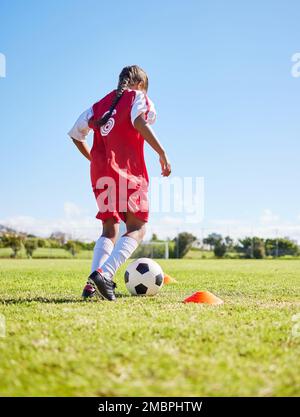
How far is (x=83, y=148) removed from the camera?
18.4ft

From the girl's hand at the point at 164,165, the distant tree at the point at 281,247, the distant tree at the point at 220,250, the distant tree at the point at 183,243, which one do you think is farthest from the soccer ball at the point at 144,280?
the distant tree at the point at 281,247

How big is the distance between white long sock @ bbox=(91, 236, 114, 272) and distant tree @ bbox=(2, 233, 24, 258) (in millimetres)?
32740

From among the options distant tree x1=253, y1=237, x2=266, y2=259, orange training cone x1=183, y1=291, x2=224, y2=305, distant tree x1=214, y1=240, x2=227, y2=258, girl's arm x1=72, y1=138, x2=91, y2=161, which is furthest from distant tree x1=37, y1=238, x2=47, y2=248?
orange training cone x1=183, y1=291, x2=224, y2=305

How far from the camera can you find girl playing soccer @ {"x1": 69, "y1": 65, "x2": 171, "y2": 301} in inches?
187

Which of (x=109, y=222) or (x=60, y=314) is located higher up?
(x=109, y=222)

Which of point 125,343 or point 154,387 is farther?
point 125,343

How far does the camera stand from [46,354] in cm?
238

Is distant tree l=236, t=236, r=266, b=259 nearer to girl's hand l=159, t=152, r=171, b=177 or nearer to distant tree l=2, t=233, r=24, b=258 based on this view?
distant tree l=2, t=233, r=24, b=258

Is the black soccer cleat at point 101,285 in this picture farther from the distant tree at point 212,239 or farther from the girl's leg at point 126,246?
the distant tree at point 212,239

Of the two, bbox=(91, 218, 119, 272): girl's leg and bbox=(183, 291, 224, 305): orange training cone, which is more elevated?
bbox=(91, 218, 119, 272): girl's leg
